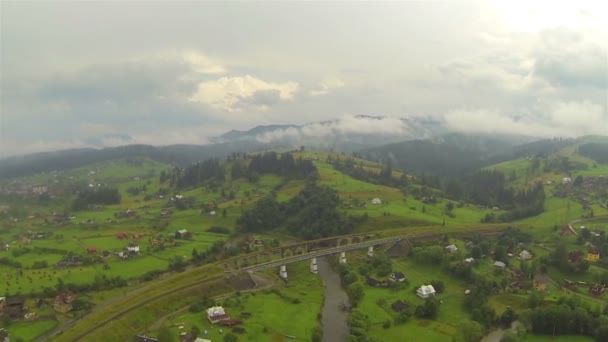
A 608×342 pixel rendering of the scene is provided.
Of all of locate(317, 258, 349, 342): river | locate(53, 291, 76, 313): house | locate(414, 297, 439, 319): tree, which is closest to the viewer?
locate(317, 258, 349, 342): river

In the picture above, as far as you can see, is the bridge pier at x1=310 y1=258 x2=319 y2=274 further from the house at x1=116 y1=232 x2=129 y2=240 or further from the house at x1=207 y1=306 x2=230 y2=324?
the house at x1=116 y1=232 x2=129 y2=240

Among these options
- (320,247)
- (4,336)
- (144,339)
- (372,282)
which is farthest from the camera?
(320,247)

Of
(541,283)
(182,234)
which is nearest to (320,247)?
(182,234)

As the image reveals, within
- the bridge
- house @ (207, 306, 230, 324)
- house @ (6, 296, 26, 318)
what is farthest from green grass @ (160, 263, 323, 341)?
house @ (6, 296, 26, 318)

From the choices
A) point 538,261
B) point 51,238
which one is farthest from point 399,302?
point 51,238

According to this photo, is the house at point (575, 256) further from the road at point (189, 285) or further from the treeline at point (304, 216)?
the treeline at point (304, 216)

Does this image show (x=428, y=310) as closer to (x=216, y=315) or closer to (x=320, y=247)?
(x=216, y=315)

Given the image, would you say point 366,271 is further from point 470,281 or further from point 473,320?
point 473,320
